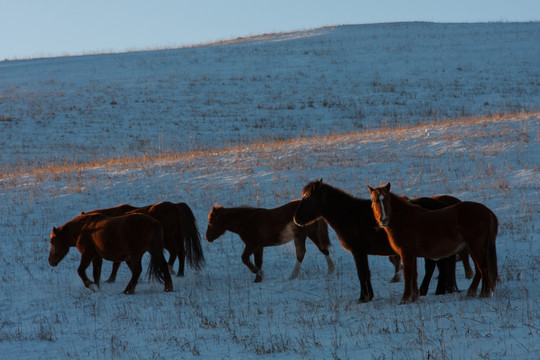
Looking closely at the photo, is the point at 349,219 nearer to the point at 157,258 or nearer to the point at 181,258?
the point at 157,258

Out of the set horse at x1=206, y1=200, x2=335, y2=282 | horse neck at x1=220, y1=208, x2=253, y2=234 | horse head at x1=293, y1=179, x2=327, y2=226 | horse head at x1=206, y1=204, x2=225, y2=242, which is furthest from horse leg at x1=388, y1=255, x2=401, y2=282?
horse head at x1=206, y1=204, x2=225, y2=242

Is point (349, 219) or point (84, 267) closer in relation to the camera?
point (349, 219)

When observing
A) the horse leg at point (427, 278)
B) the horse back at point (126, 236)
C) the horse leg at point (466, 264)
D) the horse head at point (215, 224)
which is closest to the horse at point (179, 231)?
the horse head at point (215, 224)

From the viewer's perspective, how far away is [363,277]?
820cm

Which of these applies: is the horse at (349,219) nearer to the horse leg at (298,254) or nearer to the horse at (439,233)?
the horse at (439,233)

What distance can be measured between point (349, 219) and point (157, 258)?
11.0ft

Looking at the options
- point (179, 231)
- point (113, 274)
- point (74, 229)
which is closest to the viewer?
point (74, 229)

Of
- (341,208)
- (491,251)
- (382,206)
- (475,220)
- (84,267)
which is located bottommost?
(84,267)

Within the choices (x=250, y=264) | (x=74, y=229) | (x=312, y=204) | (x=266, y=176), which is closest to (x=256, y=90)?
(x=266, y=176)

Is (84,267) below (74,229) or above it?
below

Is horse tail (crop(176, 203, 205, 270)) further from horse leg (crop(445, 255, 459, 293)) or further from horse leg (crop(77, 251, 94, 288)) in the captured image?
horse leg (crop(445, 255, 459, 293))

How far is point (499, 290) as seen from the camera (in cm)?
754

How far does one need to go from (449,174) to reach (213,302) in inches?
345

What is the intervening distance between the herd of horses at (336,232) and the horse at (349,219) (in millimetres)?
15
